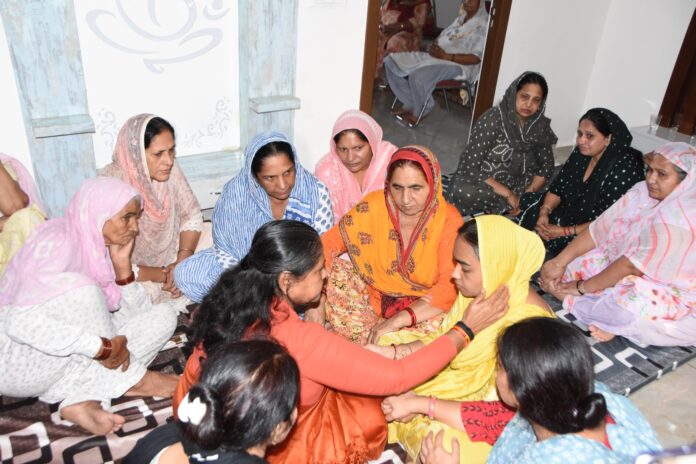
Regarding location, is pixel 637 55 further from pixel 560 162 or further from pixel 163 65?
pixel 163 65

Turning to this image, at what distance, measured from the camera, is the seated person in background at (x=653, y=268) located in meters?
2.63

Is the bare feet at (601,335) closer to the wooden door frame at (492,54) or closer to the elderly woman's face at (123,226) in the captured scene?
the elderly woman's face at (123,226)

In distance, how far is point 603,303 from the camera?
9.34ft

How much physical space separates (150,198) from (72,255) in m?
0.72

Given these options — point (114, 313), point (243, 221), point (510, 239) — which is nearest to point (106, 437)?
point (114, 313)

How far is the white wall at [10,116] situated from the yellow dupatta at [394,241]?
1790mm

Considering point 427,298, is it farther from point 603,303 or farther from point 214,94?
point 214,94

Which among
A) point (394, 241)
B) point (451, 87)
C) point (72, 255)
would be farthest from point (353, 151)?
point (451, 87)

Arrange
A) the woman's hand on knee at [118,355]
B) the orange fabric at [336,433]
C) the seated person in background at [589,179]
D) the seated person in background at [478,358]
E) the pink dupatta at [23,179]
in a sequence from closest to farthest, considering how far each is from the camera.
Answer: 1. the orange fabric at [336,433]
2. the seated person in background at [478,358]
3. the woman's hand on knee at [118,355]
4. the pink dupatta at [23,179]
5. the seated person in background at [589,179]

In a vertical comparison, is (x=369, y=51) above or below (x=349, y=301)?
above

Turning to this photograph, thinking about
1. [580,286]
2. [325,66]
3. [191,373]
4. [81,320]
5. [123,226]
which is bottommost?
[580,286]

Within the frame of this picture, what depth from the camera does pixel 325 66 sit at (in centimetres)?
376

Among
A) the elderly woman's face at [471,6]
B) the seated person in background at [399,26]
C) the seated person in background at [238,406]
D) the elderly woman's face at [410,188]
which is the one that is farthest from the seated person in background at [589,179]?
the seated person in background at [399,26]

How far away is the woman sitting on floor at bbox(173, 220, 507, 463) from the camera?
1608 millimetres
